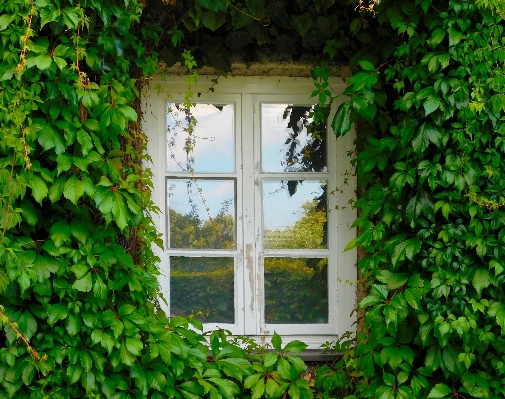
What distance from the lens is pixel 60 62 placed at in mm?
2162

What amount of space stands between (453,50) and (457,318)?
116 centimetres

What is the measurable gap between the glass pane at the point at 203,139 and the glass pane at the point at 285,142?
0.19m

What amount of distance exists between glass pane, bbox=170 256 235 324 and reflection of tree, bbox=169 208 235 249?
0.08 meters

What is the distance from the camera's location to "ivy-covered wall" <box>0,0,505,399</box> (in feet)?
7.30

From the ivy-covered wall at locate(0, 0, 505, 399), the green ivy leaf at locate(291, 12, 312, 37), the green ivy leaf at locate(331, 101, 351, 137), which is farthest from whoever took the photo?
the green ivy leaf at locate(291, 12, 312, 37)

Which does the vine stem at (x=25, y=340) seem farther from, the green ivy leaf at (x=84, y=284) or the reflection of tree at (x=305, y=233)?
the reflection of tree at (x=305, y=233)

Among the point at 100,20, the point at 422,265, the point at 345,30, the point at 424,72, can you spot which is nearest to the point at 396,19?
the point at 424,72

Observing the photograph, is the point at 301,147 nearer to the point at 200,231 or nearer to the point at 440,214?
the point at 200,231

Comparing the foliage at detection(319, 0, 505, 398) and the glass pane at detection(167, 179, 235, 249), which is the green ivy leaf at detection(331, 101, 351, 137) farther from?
the glass pane at detection(167, 179, 235, 249)

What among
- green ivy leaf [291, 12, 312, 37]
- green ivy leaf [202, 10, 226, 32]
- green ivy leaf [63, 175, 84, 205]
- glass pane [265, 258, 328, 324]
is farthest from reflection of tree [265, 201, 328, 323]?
green ivy leaf [63, 175, 84, 205]

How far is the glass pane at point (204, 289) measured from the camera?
314 centimetres

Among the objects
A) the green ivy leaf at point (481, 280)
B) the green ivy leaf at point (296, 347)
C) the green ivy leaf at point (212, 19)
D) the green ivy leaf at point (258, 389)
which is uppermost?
the green ivy leaf at point (212, 19)

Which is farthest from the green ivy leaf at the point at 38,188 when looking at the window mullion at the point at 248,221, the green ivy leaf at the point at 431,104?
the green ivy leaf at the point at 431,104

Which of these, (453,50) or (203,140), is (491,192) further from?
(203,140)
